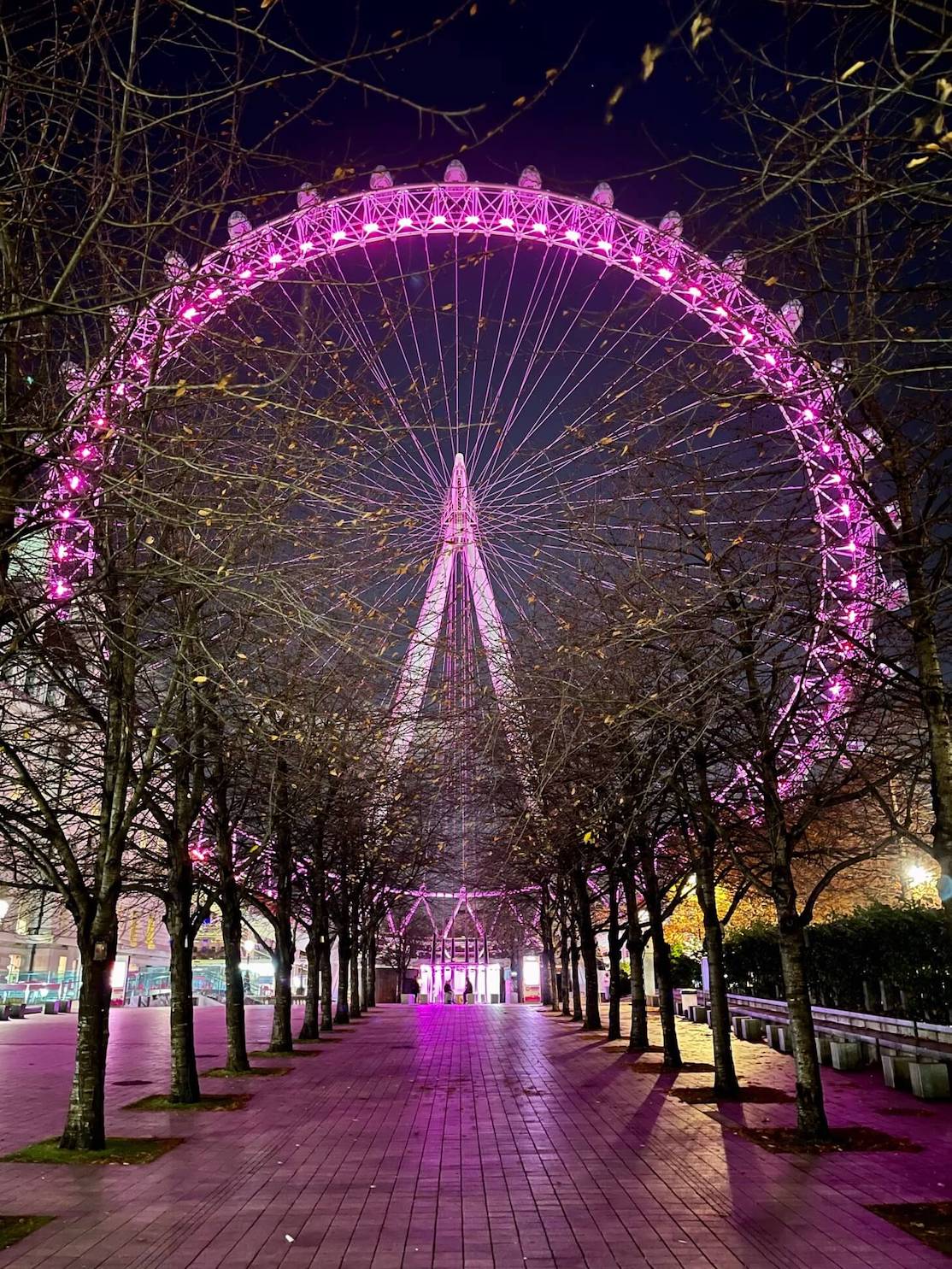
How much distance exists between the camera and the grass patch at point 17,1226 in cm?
815

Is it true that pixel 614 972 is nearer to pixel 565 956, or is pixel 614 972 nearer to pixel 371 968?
pixel 565 956

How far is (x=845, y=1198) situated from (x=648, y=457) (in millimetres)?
7052

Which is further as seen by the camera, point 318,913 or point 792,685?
point 318,913

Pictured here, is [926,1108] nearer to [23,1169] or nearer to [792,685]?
[792,685]

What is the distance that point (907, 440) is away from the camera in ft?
34.2

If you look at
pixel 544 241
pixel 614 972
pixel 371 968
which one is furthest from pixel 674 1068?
pixel 371 968

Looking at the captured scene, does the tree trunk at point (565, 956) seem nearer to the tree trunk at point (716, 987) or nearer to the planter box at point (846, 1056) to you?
the planter box at point (846, 1056)

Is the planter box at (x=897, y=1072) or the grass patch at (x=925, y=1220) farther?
the planter box at (x=897, y=1072)

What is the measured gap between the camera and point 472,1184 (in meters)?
10.2

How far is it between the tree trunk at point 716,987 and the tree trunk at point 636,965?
549cm

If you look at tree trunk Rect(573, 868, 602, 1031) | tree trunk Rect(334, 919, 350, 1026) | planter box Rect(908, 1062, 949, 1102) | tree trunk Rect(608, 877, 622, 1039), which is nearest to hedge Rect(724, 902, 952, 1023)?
planter box Rect(908, 1062, 949, 1102)

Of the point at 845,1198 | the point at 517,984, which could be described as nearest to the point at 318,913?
the point at 845,1198

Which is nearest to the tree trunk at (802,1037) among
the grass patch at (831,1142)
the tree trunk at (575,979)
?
the grass patch at (831,1142)

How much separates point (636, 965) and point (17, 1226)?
1716 centimetres
